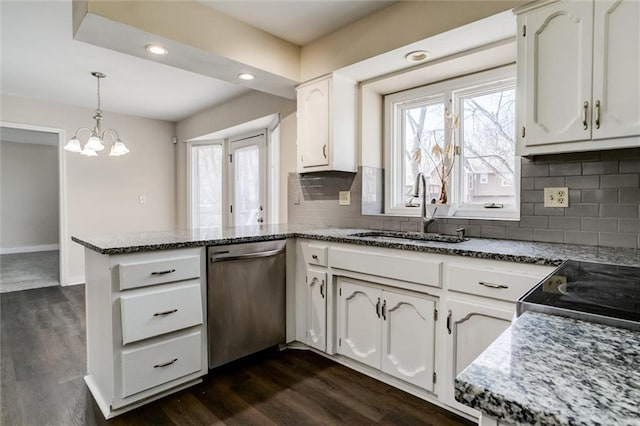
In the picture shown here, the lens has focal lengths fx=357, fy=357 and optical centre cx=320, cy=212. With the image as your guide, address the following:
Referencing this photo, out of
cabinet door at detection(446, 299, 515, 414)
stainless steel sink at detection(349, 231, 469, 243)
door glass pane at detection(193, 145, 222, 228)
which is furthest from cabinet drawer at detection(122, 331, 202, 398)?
door glass pane at detection(193, 145, 222, 228)

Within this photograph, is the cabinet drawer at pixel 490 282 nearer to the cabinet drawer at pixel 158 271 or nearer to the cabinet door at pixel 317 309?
the cabinet door at pixel 317 309

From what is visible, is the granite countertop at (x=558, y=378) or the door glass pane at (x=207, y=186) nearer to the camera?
the granite countertop at (x=558, y=378)

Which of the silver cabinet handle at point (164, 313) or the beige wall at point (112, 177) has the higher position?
the beige wall at point (112, 177)

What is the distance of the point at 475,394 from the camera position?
18.7 inches

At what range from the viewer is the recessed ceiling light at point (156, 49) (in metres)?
2.18

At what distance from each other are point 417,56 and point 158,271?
2058 mm

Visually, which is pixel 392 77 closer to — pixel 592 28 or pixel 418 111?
pixel 418 111

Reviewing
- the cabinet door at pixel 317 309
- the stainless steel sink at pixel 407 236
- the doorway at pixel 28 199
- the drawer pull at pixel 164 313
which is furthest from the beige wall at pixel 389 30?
the doorway at pixel 28 199

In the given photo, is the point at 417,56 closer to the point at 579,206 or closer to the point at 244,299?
the point at 579,206

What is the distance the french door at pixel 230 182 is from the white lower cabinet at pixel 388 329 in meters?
2.22

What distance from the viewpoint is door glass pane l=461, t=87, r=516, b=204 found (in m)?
2.33

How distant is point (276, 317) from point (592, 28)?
2.34 m

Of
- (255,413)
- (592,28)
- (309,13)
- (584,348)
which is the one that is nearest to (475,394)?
(584,348)

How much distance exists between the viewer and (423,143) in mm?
2785
